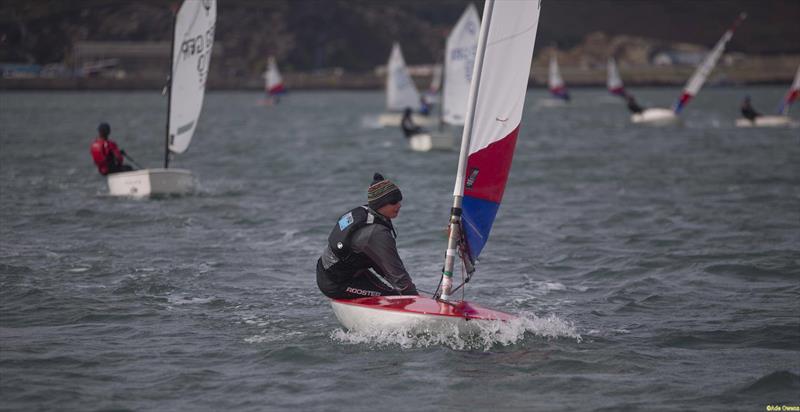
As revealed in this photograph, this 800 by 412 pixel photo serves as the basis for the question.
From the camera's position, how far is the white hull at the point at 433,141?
34219mm

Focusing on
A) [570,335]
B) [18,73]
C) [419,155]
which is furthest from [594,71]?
[570,335]

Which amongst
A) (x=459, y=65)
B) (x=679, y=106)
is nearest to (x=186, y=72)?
(x=459, y=65)

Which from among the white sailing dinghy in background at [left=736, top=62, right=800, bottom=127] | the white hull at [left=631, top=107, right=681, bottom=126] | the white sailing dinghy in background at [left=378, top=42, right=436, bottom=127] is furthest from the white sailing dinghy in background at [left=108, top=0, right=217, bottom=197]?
the white hull at [left=631, top=107, right=681, bottom=126]

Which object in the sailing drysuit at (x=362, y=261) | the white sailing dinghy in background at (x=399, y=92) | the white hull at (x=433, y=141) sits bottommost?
the sailing drysuit at (x=362, y=261)

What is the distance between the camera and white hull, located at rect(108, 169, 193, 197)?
20312 mm

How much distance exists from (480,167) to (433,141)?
2473 centimetres

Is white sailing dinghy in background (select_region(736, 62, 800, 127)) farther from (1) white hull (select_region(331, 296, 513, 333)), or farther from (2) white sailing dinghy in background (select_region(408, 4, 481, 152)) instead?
(1) white hull (select_region(331, 296, 513, 333))

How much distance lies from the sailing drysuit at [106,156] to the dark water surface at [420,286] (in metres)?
0.69

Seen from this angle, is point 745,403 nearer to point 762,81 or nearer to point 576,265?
point 576,265

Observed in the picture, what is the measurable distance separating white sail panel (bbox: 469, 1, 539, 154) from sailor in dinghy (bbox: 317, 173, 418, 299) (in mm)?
927

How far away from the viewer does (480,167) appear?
9.64 metres

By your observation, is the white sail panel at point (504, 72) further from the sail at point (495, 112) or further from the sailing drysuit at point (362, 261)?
the sailing drysuit at point (362, 261)

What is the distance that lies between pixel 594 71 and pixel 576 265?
160 meters

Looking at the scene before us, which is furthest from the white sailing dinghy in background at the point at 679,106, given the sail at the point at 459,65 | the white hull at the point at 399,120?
the sail at the point at 459,65
